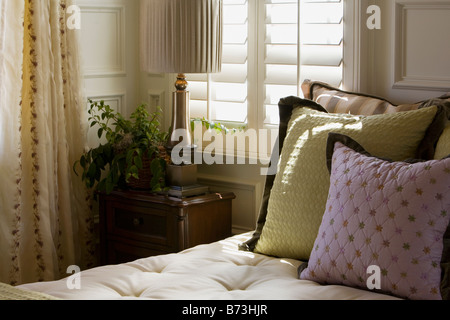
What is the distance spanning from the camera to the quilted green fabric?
6.64 ft

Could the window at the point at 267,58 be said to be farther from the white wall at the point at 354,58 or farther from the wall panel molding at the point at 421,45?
the wall panel molding at the point at 421,45

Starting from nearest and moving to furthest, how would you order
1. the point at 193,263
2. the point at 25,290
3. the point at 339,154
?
the point at 25,290
the point at 339,154
the point at 193,263

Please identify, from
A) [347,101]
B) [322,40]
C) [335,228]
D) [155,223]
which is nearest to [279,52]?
[322,40]

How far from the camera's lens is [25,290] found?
174 centimetres

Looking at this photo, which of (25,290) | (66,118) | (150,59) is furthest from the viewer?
(66,118)

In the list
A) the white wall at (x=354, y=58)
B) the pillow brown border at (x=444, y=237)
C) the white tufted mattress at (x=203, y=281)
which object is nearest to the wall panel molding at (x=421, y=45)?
the white wall at (x=354, y=58)

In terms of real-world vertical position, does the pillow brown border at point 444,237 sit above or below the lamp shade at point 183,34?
below

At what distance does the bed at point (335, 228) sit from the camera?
1.71 meters

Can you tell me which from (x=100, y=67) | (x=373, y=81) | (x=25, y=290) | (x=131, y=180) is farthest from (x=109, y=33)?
(x=25, y=290)

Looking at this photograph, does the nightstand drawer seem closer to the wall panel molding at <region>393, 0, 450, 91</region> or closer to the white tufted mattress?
the white tufted mattress

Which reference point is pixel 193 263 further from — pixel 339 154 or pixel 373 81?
pixel 373 81

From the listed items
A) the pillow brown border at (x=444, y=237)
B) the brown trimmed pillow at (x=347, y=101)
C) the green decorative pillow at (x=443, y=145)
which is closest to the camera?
the pillow brown border at (x=444, y=237)

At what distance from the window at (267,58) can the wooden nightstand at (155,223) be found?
43 cm

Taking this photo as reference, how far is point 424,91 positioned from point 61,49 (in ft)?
5.14
